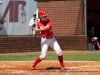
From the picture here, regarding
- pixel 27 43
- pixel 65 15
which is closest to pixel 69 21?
pixel 65 15

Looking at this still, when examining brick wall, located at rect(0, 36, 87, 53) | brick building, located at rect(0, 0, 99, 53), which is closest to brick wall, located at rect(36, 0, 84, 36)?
brick building, located at rect(0, 0, 99, 53)

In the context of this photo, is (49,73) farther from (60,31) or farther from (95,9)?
(95,9)

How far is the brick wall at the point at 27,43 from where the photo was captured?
21.2 m

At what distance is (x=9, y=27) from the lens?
22141mm

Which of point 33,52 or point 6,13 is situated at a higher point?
point 6,13

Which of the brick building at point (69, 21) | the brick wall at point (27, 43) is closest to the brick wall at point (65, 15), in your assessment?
the brick building at point (69, 21)

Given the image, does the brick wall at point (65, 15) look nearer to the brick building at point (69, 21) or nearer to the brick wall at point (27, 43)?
the brick building at point (69, 21)

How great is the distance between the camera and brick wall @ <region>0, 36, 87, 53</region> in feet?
69.6

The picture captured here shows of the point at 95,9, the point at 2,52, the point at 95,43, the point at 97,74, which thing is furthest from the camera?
the point at 95,9

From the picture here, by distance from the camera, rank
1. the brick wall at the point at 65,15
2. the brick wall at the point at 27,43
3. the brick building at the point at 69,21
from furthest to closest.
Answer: the brick wall at the point at 65,15 < the brick building at the point at 69,21 < the brick wall at the point at 27,43

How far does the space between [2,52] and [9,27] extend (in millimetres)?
1740

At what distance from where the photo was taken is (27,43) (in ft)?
70.2

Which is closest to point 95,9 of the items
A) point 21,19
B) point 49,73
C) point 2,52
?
point 21,19

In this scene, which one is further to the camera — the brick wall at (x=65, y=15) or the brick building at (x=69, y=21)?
the brick wall at (x=65, y=15)
